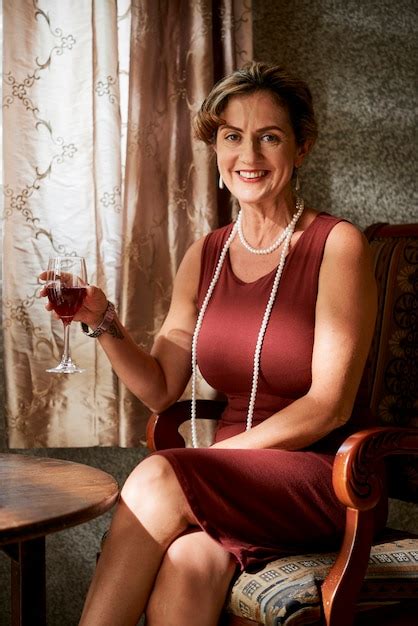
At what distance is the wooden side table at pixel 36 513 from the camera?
1.37 m

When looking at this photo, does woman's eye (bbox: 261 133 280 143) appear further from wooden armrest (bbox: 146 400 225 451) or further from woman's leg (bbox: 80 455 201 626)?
woman's leg (bbox: 80 455 201 626)

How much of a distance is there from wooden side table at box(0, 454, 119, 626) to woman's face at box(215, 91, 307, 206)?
84 centimetres

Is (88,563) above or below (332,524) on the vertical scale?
below

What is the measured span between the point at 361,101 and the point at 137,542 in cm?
173

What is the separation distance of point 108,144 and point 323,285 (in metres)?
0.86

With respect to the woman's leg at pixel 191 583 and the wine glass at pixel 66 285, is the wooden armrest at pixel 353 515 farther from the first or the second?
the wine glass at pixel 66 285

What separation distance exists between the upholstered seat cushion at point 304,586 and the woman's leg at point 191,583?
32 mm

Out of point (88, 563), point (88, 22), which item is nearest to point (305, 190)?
point (88, 22)

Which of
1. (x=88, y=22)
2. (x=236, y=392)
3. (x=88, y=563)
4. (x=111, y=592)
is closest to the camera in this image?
(x=111, y=592)

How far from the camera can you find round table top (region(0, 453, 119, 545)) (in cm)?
136

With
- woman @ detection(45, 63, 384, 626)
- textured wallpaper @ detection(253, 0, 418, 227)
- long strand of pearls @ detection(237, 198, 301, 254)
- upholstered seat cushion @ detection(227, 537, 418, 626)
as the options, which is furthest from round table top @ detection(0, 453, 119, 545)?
textured wallpaper @ detection(253, 0, 418, 227)

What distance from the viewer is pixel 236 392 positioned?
2154 mm

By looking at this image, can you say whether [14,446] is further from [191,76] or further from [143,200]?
[191,76]

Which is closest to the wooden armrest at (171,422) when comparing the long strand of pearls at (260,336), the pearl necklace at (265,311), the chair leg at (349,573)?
the pearl necklace at (265,311)
